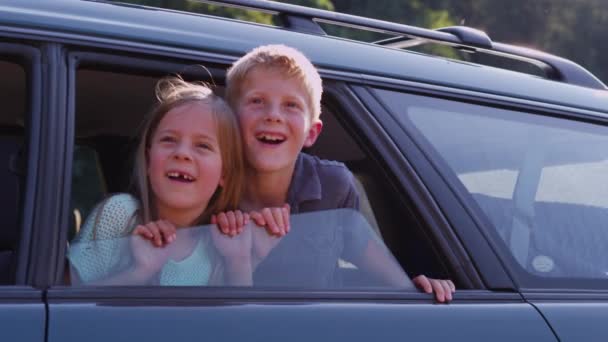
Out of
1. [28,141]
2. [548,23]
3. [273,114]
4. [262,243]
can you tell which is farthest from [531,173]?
[548,23]

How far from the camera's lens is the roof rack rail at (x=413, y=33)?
9.55 feet

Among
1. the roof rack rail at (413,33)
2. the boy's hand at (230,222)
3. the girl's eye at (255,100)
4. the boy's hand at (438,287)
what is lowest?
the boy's hand at (438,287)

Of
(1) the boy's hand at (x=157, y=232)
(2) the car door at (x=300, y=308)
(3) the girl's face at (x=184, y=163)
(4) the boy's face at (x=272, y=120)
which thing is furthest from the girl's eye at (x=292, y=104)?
(1) the boy's hand at (x=157, y=232)

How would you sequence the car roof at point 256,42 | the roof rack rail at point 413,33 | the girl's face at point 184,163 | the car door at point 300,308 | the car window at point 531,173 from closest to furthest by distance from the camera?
1. the car door at point 300,308
2. the car roof at point 256,42
3. the girl's face at point 184,163
4. the car window at point 531,173
5. the roof rack rail at point 413,33

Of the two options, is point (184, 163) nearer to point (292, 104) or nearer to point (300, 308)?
point (292, 104)

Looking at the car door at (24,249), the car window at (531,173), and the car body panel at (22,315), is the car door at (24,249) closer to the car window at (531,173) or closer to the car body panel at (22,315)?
the car body panel at (22,315)

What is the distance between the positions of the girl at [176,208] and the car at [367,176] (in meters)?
0.08

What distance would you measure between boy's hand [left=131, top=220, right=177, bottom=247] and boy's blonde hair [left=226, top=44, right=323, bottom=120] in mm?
364

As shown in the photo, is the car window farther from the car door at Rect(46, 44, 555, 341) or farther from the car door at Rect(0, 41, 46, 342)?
the car door at Rect(0, 41, 46, 342)

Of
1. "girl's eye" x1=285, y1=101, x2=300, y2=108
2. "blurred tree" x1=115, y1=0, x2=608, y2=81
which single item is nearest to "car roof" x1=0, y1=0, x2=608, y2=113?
"girl's eye" x1=285, y1=101, x2=300, y2=108

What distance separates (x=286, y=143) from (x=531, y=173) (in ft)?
2.09

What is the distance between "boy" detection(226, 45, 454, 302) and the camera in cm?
258

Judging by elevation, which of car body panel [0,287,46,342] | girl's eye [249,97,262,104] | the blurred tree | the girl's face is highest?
the blurred tree

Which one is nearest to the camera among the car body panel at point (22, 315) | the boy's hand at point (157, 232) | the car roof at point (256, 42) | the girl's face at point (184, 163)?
the car body panel at point (22, 315)
